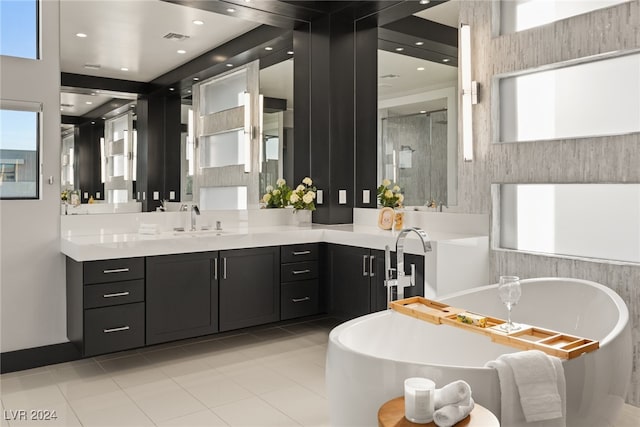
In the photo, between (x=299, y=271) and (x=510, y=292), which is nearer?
(x=510, y=292)

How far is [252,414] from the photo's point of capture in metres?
2.90

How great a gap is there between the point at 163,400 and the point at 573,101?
3.03 metres

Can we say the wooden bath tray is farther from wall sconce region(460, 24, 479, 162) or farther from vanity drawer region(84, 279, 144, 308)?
vanity drawer region(84, 279, 144, 308)

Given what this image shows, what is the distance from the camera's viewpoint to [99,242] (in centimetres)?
345

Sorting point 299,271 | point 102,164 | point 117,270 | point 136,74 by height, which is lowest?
point 299,271

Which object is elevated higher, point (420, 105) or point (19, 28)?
point (19, 28)

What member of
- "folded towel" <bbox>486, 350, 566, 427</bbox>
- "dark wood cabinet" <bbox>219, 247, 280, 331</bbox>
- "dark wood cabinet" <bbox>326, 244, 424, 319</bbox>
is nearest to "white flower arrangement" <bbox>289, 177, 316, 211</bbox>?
"dark wood cabinet" <bbox>326, 244, 424, 319</bbox>

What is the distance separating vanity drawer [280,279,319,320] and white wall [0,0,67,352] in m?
1.58

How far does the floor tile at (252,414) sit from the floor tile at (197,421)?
0.04 meters

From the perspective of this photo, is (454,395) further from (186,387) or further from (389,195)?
(389,195)

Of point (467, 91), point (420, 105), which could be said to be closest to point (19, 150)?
point (420, 105)

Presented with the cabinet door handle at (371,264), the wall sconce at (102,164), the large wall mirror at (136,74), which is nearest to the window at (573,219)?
the cabinet door handle at (371,264)

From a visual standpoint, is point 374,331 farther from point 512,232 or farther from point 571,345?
point 512,232

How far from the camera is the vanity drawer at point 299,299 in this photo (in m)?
4.27
